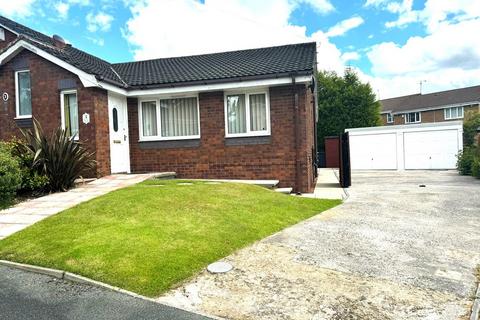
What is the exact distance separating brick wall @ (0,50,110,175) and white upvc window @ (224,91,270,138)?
13.1ft

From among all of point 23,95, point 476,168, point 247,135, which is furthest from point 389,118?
point 23,95

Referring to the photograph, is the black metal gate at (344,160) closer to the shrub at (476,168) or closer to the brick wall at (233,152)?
the brick wall at (233,152)

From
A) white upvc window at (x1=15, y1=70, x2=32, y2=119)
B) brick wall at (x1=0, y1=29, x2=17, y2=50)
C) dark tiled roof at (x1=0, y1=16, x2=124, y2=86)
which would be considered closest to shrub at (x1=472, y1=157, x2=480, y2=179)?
dark tiled roof at (x1=0, y1=16, x2=124, y2=86)

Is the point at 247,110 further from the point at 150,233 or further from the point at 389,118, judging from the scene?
the point at 389,118

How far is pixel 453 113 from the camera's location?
4169cm

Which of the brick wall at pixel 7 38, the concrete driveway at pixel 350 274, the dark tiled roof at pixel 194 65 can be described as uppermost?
the brick wall at pixel 7 38

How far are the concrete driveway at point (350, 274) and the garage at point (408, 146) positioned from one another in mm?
17403

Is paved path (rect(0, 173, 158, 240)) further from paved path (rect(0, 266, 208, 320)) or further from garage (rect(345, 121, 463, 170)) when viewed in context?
garage (rect(345, 121, 463, 170))

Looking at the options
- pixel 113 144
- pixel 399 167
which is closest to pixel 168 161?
pixel 113 144

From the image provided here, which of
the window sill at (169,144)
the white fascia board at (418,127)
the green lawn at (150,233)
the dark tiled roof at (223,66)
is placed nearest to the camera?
the green lawn at (150,233)

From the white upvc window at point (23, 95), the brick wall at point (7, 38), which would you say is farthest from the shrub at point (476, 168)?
the brick wall at point (7, 38)

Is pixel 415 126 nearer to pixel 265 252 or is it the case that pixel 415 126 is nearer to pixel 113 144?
pixel 113 144

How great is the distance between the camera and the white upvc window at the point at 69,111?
11.9 m

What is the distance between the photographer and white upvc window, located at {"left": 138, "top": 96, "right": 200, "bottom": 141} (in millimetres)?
12977
